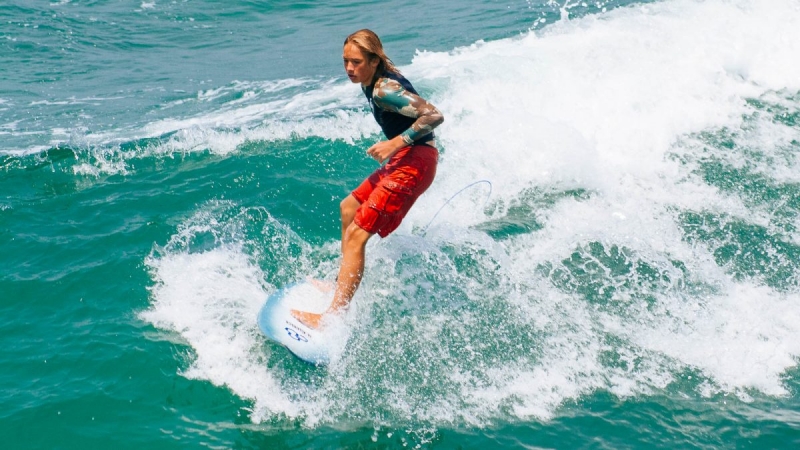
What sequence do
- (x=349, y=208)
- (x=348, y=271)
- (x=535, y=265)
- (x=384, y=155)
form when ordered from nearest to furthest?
(x=384, y=155) < (x=348, y=271) < (x=349, y=208) < (x=535, y=265)

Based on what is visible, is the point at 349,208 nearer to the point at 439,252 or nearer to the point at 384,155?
the point at 384,155

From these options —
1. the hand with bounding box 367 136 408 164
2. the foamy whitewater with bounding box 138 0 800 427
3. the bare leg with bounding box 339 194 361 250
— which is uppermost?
the hand with bounding box 367 136 408 164

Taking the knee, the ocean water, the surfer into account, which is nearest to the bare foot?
the surfer

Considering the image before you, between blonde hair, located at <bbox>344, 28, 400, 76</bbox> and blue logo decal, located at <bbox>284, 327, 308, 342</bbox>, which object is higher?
blonde hair, located at <bbox>344, 28, 400, 76</bbox>

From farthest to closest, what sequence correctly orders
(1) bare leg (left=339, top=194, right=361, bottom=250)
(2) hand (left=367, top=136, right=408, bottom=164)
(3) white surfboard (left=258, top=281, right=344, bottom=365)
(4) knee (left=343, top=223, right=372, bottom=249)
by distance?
(1) bare leg (left=339, top=194, right=361, bottom=250) < (4) knee (left=343, top=223, right=372, bottom=249) < (3) white surfboard (left=258, top=281, right=344, bottom=365) < (2) hand (left=367, top=136, right=408, bottom=164)

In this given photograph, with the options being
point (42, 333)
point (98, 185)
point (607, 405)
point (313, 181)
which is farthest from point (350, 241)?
point (98, 185)

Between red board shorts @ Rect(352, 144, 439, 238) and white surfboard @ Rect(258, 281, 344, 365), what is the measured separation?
85 cm

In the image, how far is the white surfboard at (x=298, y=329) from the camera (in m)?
5.27

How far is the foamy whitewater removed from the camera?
5.28 metres

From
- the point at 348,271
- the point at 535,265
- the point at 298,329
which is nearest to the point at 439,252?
the point at 535,265

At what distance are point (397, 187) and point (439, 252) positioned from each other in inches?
60.9

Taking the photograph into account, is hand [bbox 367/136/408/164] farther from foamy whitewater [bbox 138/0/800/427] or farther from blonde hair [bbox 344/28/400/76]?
foamy whitewater [bbox 138/0/800/427]

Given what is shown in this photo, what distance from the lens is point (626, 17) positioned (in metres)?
14.0

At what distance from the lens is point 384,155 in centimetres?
493
